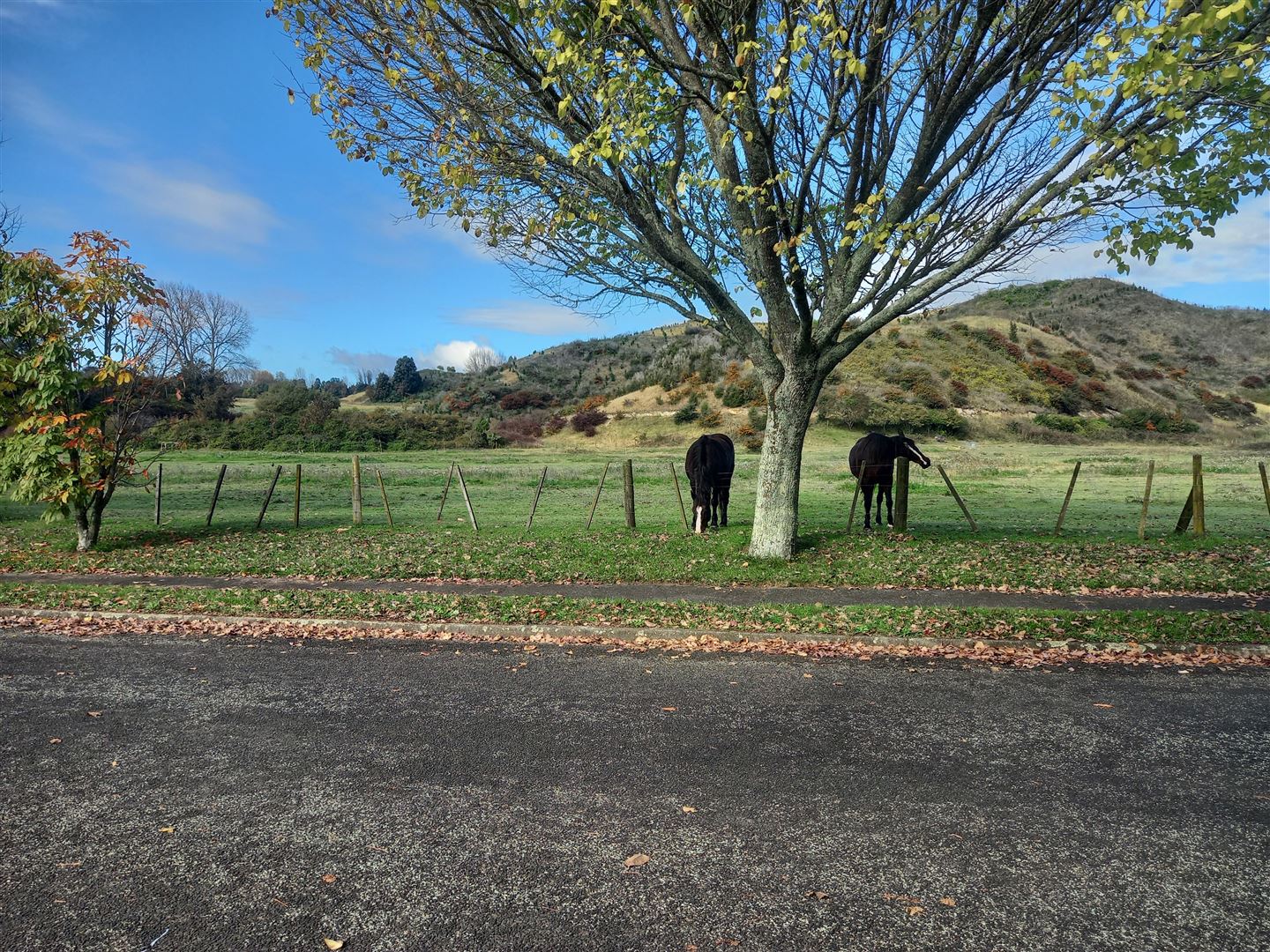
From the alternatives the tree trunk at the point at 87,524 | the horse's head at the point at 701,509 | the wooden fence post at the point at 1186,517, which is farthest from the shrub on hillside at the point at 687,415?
the tree trunk at the point at 87,524

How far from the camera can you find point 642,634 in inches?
386

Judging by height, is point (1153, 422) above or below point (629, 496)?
above

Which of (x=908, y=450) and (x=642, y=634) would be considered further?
(x=908, y=450)

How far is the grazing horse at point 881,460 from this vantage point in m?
19.3

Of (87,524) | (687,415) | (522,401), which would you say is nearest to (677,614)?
(87,524)

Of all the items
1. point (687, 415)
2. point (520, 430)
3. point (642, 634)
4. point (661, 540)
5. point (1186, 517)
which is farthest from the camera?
point (520, 430)

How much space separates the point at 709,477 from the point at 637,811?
14173 mm

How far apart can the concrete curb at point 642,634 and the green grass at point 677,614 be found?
152 mm

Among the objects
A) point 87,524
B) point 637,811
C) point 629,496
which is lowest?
point 637,811

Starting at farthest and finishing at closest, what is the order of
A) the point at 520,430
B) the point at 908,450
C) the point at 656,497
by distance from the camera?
the point at 520,430, the point at 656,497, the point at 908,450

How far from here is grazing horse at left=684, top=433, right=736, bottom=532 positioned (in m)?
18.3

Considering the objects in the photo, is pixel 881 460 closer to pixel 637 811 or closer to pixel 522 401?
pixel 637 811

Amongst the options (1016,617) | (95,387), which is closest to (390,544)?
(95,387)

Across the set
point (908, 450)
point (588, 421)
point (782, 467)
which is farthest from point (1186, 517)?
point (588, 421)
